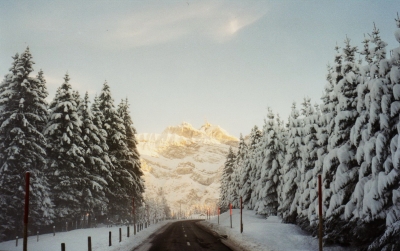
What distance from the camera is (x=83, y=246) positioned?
18.8 m

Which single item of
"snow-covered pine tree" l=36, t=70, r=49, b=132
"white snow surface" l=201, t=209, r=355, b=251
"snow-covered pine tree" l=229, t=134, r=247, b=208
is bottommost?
"white snow surface" l=201, t=209, r=355, b=251

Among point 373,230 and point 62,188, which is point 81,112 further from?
point 373,230

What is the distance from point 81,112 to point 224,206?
56352 mm

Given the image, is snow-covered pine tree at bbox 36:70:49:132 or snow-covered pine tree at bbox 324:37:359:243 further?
snow-covered pine tree at bbox 36:70:49:132

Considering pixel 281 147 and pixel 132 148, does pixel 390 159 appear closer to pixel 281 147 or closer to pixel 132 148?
pixel 281 147

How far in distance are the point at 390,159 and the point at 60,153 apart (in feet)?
99.8

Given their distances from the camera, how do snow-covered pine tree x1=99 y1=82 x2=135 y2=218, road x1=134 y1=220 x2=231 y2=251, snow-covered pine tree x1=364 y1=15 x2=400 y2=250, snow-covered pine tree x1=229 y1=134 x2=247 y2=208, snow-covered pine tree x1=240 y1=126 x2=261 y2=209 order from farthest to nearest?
snow-covered pine tree x1=229 y1=134 x2=247 y2=208 → snow-covered pine tree x1=240 y1=126 x2=261 y2=209 → snow-covered pine tree x1=99 y1=82 x2=135 y2=218 → road x1=134 y1=220 x2=231 y2=251 → snow-covered pine tree x1=364 y1=15 x2=400 y2=250

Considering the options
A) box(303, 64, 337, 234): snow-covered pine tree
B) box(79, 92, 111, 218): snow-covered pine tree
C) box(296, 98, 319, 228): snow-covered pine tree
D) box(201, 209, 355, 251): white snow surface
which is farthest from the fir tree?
box(79, 92, 111, 218): snow-covered pine tree

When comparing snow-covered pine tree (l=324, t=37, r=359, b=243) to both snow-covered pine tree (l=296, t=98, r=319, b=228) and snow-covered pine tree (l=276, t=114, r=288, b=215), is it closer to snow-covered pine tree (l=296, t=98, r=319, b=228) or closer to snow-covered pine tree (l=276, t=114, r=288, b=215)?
snow-covered pine tree (l=296, t=98, r=319, b=228)

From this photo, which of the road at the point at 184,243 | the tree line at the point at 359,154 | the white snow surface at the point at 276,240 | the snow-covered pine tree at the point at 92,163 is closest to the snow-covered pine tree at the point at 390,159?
the tree line at the point at 359,154

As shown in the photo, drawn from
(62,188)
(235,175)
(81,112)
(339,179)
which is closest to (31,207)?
(62,188)

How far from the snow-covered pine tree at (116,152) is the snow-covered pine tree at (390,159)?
3492 centimetres

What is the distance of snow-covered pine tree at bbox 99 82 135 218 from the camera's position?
44.4 meters

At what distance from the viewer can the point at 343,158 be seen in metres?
19.4
